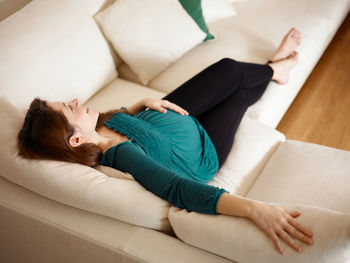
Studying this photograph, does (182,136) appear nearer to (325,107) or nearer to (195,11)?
(195,11)

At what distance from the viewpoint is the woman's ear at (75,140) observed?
1.31 meters

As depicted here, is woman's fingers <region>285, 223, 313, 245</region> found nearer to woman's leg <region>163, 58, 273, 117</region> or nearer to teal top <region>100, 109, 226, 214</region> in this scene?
teal top <region>100, 109, 226, 214</region>

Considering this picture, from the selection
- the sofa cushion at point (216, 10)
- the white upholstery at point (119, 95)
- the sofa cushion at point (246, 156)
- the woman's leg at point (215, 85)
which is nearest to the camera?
the sofa cushion at point (246, 156)

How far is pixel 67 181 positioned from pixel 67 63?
793 mm

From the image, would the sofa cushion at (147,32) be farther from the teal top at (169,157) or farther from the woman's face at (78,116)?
the woman's face at (78,116)

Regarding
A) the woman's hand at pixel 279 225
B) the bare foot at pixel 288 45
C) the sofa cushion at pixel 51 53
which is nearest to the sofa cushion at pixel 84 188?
the woman's hand at pixel 279 225

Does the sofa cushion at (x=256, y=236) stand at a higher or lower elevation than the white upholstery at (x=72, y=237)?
lower

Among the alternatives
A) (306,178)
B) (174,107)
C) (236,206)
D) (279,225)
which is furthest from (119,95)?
(279,225)

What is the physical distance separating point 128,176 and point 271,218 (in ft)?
1.61

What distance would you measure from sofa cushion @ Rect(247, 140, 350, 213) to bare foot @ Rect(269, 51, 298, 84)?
0.48 metres

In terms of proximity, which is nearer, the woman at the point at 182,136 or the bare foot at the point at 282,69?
the woman at the point at 182,136

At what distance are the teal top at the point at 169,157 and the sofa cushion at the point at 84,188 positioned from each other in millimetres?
54

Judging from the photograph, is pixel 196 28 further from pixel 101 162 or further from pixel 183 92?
pixel 101 162

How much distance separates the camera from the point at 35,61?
1681mm
